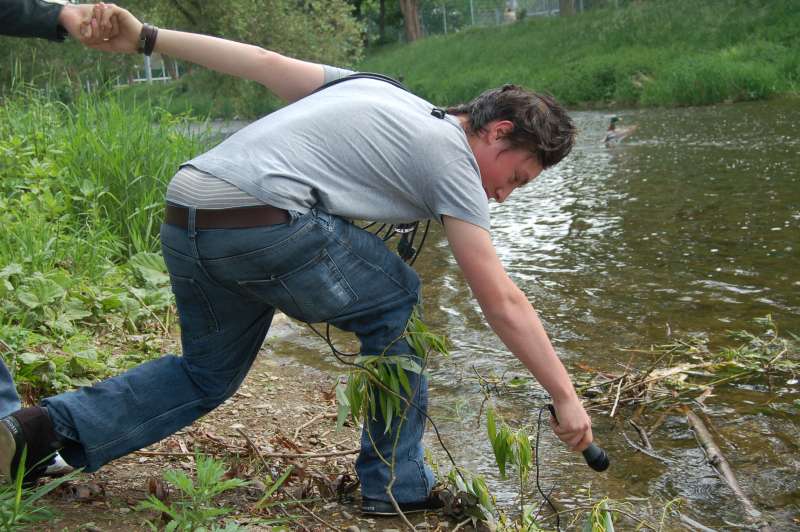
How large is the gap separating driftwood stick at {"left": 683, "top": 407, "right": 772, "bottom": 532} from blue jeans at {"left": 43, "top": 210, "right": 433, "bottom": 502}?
115cm

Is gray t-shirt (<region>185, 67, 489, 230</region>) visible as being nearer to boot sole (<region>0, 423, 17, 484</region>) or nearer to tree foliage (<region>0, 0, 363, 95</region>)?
boot sole (<region>0, 423, 17, 484</region>)

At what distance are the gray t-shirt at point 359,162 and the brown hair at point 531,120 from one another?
115 millimetres

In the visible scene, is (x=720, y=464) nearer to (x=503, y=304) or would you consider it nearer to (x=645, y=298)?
(x=503, y=304)

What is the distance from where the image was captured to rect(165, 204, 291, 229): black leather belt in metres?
2.56

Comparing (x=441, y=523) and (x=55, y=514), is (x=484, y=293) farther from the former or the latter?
(x=55, y=514)

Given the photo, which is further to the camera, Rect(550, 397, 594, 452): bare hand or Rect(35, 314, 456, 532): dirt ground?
Rect(35, 314, 456, 532): dirt ground

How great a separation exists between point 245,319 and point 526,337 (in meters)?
0.91

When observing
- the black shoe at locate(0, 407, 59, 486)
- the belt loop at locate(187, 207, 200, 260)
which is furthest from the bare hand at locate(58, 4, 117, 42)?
the black shoe at locate(0, 407, 59, 486)

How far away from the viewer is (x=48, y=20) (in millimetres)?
3006

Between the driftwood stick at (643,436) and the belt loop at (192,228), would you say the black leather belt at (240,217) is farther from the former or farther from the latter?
the driftwood stick at (643,436)

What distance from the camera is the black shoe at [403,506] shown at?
294 centimetres

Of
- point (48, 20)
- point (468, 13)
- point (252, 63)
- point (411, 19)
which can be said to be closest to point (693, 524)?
point (252, 63)

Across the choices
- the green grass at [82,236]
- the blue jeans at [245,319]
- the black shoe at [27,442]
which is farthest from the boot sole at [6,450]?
the green grass at [82,236]

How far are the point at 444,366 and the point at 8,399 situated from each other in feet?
7.87
